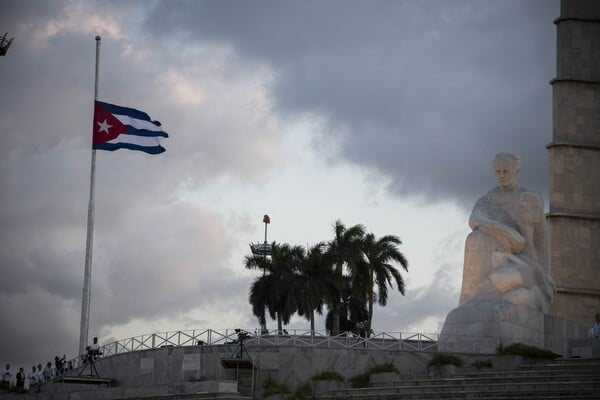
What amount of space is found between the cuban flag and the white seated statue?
10.2 meters

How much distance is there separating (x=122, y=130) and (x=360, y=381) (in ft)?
42.0

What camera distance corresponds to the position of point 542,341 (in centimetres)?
3772

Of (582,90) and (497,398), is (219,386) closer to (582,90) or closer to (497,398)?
(497,398)

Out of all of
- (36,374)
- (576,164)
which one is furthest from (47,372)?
(576,164)

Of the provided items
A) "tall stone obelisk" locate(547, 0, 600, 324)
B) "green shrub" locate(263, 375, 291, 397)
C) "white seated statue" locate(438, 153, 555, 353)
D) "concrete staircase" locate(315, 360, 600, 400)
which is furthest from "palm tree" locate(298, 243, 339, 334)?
"concrete staircase" locate(315, 360, 600, 400)

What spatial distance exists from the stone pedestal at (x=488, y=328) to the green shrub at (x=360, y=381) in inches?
135

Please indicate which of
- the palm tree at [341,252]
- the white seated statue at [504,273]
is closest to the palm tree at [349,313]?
the palm tree at [341,252]

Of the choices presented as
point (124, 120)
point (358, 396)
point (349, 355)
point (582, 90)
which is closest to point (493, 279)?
point (349, 355)

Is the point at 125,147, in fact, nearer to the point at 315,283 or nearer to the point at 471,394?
the point at 315,283

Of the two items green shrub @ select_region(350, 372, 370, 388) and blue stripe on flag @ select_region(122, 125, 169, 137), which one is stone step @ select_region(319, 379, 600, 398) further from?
blue stripe on flag @ select_region(122, 125, 169, 137)

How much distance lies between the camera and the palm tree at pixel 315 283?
53.9 m

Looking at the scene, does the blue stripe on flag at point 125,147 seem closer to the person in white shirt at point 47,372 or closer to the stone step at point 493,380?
the person in white shirt at point 47,372

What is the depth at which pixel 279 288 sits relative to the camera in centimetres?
5509

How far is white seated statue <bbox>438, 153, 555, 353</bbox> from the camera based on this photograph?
3697 centimetres
